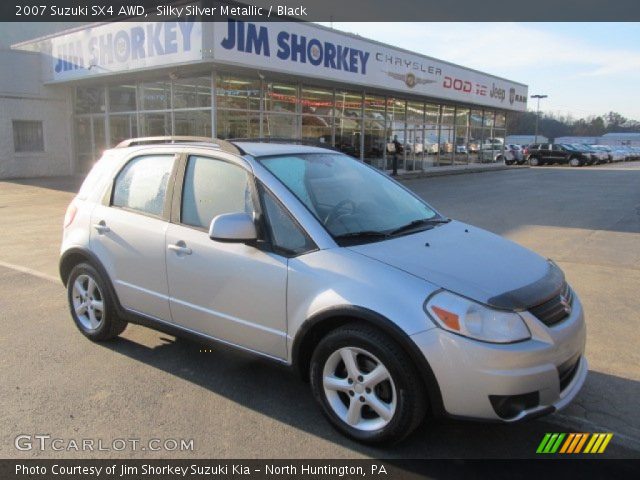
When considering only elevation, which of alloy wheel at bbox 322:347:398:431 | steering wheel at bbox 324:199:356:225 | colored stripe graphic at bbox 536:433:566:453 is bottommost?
colored stripe graphic at bbox 536:433:566:453

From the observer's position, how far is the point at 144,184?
4391 mm

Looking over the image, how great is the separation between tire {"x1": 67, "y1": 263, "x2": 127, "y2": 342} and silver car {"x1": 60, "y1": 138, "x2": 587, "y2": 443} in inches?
0.7

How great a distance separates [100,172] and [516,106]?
32.0m

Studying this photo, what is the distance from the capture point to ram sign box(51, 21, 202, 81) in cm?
1433

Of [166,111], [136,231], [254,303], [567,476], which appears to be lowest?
[567,476]

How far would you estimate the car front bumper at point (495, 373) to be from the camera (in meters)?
2.78

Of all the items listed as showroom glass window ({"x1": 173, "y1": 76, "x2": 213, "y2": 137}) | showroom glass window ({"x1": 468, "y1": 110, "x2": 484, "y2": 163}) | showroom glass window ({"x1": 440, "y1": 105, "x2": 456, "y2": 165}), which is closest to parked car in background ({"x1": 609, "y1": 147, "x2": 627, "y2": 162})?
showroom glass window ({"x1": 468, "y1": 110, "x2": 484, "y2": 163})

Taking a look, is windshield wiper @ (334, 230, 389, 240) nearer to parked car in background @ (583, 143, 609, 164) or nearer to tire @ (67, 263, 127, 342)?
tire @ (67, 263, 127, 342)

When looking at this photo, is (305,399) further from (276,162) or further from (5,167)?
(5,167)

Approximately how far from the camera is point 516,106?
32844 mm

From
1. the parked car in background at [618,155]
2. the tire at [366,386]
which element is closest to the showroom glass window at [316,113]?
the tire at [366,386]

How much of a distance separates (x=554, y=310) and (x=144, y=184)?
3.14 metres

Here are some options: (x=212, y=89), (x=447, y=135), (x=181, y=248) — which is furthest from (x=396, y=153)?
(x=181, y=248)

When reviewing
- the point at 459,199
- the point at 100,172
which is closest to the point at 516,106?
the point at 459,199
